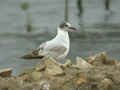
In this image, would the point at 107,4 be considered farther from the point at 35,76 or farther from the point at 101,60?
the point at 35,76

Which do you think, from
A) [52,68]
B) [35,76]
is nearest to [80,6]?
[52,68]

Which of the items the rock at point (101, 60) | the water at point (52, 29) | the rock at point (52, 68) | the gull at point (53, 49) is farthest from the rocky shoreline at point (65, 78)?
the water at point (52, 29)

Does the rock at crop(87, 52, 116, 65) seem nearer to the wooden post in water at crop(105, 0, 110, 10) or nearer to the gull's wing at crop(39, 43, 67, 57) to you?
the gull's wing at crop(39, 43, 67, 57)

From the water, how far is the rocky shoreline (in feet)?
15.3

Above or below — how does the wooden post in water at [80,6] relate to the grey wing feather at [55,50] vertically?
below

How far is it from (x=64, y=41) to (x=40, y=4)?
915cm

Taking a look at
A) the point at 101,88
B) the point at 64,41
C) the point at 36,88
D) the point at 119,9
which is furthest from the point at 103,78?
the point at 119,9

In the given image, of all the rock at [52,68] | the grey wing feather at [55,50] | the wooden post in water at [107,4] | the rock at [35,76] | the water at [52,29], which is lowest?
the water at [52,29]

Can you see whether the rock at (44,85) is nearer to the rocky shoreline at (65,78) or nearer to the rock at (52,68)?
the rocky shoreline at (65,78)

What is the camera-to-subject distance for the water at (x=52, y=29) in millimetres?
13047

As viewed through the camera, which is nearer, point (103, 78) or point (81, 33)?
point (103, 78)

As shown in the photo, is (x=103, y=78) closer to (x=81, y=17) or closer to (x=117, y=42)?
(x=117, y=42)

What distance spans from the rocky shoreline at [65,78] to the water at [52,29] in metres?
4.67

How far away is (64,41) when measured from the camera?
8.86m
